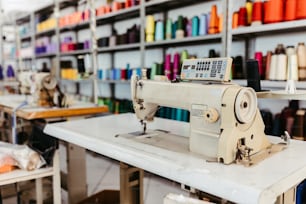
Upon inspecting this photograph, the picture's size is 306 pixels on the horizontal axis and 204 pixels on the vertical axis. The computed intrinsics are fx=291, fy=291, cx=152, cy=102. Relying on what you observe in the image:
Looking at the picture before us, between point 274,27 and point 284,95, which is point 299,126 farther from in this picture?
point 284,95

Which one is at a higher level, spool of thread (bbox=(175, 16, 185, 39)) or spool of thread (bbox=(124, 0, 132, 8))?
spool of thread (bbox=(124, 0, 132, 8))

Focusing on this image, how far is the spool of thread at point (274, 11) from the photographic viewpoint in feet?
6.51

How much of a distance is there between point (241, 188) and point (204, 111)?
33 centimetres

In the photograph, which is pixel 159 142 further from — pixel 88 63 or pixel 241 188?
pixel 88 63

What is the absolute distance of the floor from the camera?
2490mm

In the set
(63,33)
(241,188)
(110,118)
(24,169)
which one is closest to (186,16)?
(110,118)

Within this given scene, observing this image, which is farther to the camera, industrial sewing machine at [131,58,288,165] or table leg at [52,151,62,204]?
table leg at [52,151,62,204]

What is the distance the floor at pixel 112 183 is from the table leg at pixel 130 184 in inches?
39.1

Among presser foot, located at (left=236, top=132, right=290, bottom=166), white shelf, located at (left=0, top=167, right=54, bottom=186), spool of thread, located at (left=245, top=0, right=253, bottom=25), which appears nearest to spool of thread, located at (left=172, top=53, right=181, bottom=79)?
spool of thread, located at (left=245, top=0, right=253, bottom=25)

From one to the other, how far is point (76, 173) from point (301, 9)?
1.91m

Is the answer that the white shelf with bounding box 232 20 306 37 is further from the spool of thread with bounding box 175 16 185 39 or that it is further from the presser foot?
the presser foot

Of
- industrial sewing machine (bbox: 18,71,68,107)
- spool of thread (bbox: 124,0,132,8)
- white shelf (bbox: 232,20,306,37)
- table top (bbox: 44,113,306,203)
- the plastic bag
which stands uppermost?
spool of thread (bbox: 124,0,132,8)

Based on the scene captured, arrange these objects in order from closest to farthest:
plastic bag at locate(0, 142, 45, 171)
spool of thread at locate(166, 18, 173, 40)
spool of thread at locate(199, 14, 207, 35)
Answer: plastic bag at locate(0, 142, 45, 171), spool of thread at locate(199, 14, 207, 35), spool of thread at locate(166, 18, 173, 40)

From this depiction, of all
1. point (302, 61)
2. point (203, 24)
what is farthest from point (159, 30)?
point (302, 61)
